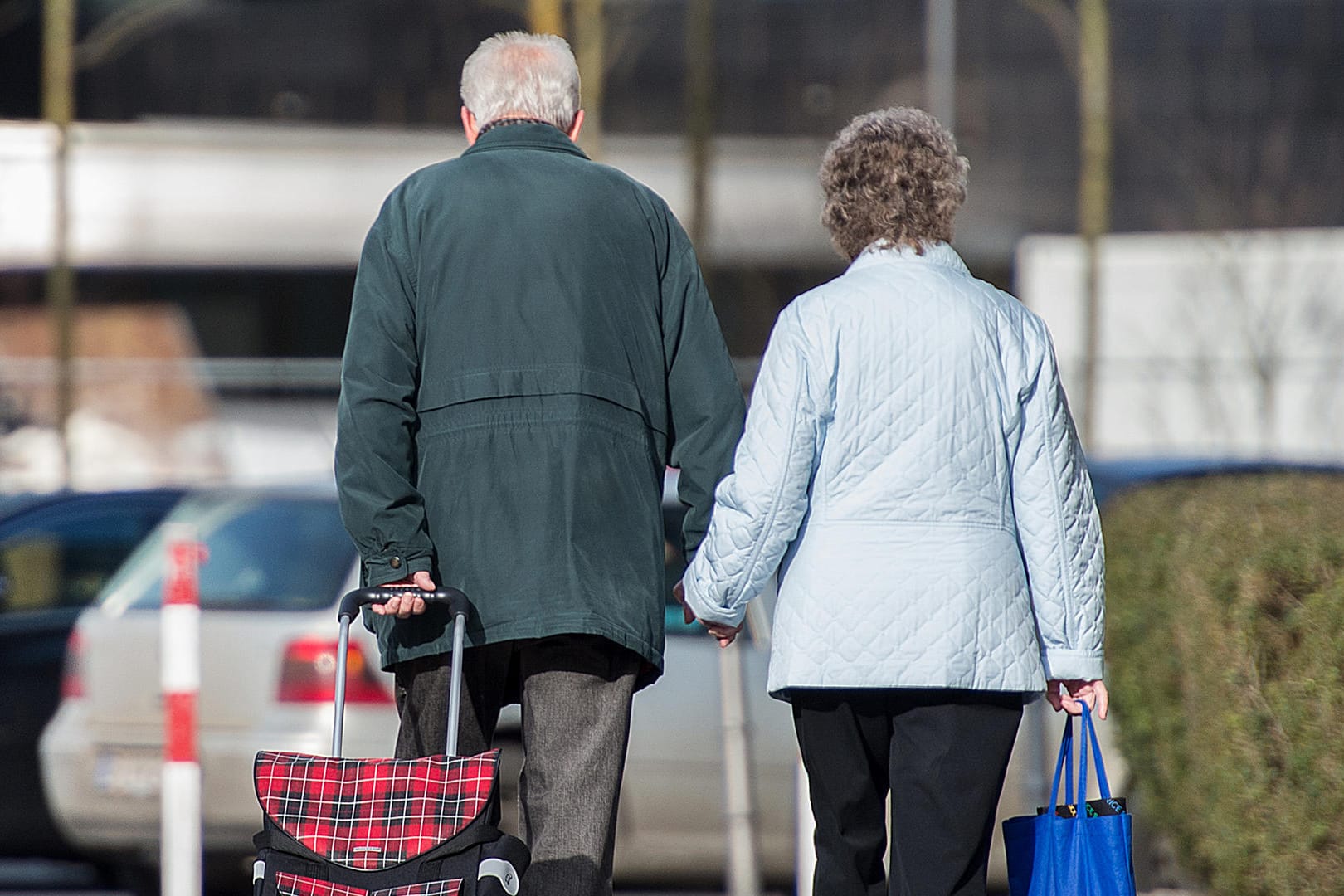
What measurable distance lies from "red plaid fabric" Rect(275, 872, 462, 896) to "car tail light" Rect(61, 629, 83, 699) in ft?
11.7

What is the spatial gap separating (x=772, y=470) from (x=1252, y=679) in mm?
1739

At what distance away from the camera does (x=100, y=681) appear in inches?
254

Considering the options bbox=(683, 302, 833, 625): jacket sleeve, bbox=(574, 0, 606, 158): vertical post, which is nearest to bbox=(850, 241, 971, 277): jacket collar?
bbox=(683, 302, 833, 625): jacket sleeve

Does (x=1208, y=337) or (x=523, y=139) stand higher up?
(x=1208, y=337)

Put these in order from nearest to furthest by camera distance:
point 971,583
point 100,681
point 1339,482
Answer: point 971,583, point 1339,482, point 100,681

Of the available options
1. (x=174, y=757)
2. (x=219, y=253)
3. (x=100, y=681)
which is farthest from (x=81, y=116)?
(x=174, y=757)

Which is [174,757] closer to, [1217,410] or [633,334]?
[633,334]

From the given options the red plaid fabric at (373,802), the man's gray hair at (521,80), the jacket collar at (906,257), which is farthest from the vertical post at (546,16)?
the red plaid fabric at (373,802)

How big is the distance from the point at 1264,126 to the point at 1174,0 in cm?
152

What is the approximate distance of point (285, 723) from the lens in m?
6.23

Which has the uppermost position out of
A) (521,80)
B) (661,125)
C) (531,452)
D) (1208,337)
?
(661,125)

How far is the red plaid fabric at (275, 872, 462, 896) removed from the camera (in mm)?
3180

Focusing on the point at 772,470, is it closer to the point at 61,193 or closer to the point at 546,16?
the point at 546,16

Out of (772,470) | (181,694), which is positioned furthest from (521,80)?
(181,694)
